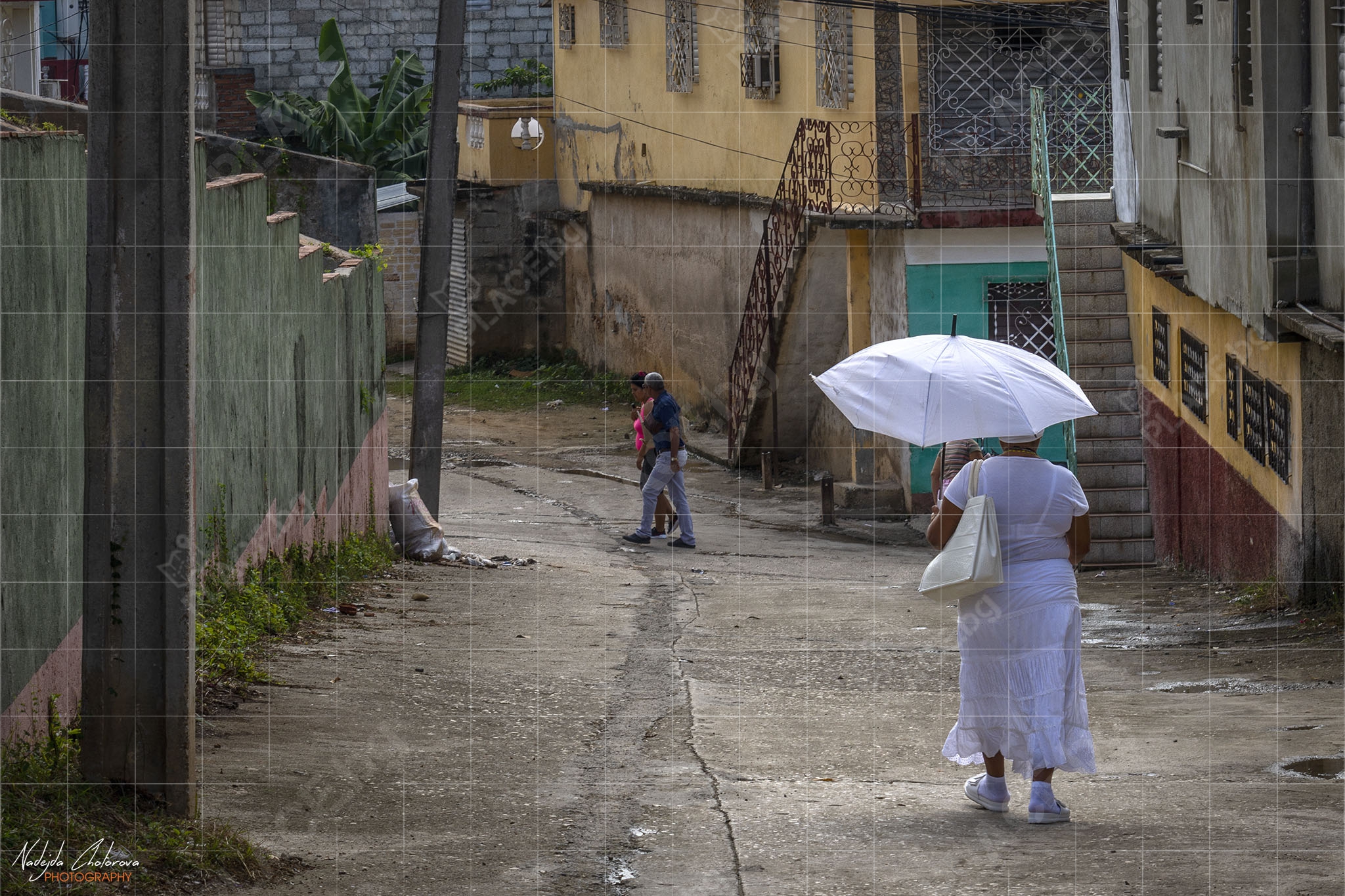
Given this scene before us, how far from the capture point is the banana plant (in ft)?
91.9

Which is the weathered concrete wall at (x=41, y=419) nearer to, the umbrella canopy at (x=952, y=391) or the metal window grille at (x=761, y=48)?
the umbrella canopy at (x=952, y=391)

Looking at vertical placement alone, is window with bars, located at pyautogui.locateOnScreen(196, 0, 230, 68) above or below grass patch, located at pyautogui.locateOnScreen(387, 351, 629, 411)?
above

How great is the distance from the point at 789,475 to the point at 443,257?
291 inches

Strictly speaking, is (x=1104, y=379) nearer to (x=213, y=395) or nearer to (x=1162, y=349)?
(x=1162, y=349)

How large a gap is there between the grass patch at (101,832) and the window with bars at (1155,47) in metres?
10.4

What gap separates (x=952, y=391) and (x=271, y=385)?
4.47m

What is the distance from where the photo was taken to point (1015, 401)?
18.0 ft

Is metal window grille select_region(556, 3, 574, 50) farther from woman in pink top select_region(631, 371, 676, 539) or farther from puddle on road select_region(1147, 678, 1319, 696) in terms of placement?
puddle on road select_region(1147, 678, 1319, 696)

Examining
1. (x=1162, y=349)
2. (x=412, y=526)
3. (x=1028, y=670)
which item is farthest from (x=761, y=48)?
(x=1028, y=670)

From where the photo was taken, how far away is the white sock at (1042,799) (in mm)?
5207

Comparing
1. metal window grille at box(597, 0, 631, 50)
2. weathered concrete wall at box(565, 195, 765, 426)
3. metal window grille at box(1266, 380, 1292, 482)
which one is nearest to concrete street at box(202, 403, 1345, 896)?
metal window grille at box(1266, 380, 1292, 482)

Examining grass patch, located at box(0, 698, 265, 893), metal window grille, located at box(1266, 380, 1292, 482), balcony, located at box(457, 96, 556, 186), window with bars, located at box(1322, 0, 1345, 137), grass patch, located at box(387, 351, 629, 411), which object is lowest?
grass patch, located at box(0, 698, 265, 893)

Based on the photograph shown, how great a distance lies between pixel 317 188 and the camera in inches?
552

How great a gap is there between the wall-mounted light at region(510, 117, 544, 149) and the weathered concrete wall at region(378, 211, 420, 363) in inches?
87.9
